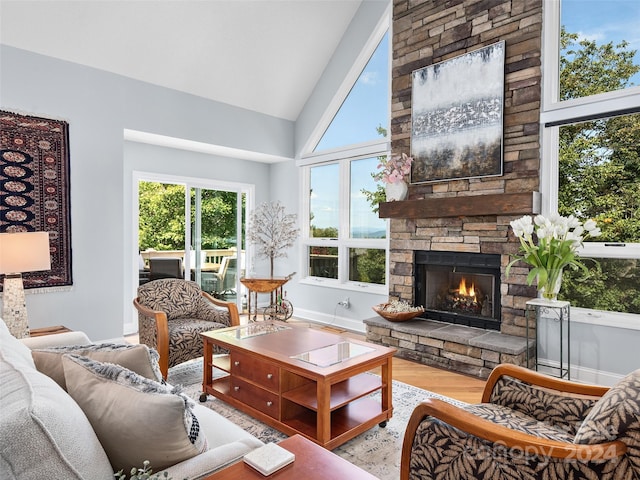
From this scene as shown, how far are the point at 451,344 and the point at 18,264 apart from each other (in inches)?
141

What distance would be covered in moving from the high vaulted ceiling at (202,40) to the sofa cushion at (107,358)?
3558mm

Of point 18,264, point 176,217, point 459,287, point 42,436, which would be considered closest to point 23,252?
point 18,264

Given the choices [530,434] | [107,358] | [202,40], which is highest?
[202,40]

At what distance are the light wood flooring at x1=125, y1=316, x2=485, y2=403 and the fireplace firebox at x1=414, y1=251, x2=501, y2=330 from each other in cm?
66

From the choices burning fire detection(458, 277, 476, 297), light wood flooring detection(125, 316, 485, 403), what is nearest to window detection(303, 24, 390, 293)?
burning fire detection(458, 277, 476, 297)

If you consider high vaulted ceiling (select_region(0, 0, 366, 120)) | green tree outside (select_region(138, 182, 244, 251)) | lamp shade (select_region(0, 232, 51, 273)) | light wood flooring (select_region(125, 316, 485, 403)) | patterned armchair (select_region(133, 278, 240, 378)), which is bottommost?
light wood flooring (select_region(125, 316, 485, 403))

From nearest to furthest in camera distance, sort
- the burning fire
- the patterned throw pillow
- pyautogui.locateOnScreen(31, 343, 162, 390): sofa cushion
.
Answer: the patterned throw pillow → pyautogui.locateOnScreen(31, 343, 162, 390): sofa cushion → the burning fire

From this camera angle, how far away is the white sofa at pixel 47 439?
2.68ft

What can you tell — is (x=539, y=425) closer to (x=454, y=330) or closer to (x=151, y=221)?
(x=454, y=330)

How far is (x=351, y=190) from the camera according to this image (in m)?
5.38

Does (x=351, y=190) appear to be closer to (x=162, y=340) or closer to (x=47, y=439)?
(x=162, y=340)

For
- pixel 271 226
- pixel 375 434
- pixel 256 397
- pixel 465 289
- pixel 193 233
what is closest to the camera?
pixel 375 434

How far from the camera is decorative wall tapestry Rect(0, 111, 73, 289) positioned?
363cm

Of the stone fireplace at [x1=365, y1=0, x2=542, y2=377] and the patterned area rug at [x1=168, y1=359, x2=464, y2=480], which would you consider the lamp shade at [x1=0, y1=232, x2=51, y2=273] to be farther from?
the stone fireplace at [x1=365, y1=0, x2=542, y2=377]
